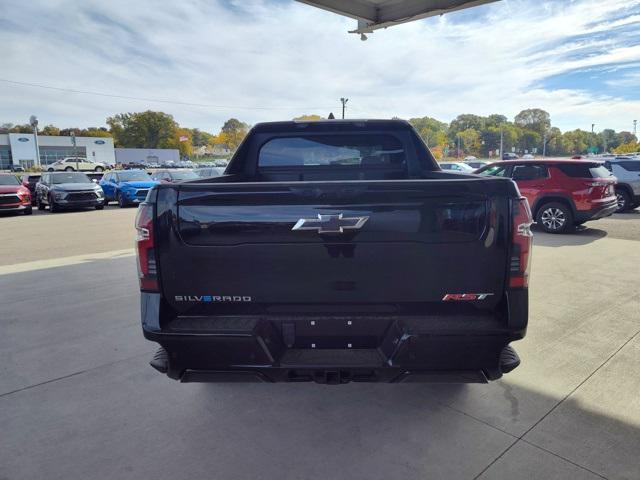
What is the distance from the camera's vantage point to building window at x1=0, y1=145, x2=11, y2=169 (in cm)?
8226

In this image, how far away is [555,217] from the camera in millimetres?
10984

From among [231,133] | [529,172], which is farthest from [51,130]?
[529,172]

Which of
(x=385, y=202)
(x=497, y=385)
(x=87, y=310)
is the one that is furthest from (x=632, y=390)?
(x=87, y=310)

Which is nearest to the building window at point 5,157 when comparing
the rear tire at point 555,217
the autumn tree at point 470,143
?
the rear tire at point 555,217

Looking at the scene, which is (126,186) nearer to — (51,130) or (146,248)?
(146,248)

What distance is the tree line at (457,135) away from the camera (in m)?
113

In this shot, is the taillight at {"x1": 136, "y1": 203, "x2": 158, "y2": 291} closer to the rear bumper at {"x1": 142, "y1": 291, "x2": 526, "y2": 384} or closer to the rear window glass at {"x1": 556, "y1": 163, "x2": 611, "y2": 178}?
the rear bumper at {"x1": 142, "y1": 291, "x2": 526, "y2": 384}

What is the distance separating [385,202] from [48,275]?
697cm

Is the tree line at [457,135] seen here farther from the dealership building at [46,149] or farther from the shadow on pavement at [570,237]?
the shadow on pavement at [570,237]

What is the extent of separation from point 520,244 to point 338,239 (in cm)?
102

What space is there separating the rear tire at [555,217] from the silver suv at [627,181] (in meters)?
6.16

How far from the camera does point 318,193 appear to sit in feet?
7.70

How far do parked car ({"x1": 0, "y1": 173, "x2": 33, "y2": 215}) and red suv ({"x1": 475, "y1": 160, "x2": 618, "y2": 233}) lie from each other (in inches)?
705

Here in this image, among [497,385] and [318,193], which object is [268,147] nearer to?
[318,193]
